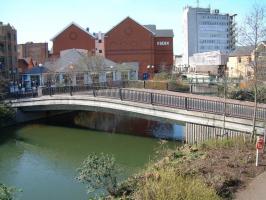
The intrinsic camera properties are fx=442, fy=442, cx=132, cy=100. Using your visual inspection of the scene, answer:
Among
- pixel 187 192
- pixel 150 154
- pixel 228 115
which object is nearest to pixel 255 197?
pixel 187 192

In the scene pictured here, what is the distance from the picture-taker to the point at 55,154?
25.7 meters

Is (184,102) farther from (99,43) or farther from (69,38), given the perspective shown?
(99,43)

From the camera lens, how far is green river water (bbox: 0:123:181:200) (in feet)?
58.2

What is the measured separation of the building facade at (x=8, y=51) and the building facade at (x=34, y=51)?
31.6 m

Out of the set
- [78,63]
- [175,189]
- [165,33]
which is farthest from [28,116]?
[165,33]

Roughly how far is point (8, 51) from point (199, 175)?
2165 inches

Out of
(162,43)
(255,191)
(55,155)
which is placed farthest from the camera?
(162,43)

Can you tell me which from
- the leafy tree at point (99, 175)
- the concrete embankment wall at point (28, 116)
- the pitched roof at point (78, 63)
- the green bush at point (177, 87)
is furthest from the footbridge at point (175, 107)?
the pitched roof at point (78, 63)

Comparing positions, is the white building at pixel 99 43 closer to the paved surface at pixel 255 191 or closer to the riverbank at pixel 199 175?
the riverbank at pixel 199 175

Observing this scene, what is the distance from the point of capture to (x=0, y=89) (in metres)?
37.2

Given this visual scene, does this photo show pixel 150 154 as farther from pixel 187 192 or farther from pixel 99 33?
pixel 99 33

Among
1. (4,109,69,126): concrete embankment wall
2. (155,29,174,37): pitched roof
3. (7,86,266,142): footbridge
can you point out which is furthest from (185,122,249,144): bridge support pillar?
(155,29,174,37): pitched roof

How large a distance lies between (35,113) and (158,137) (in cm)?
1386

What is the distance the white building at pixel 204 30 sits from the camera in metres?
165
